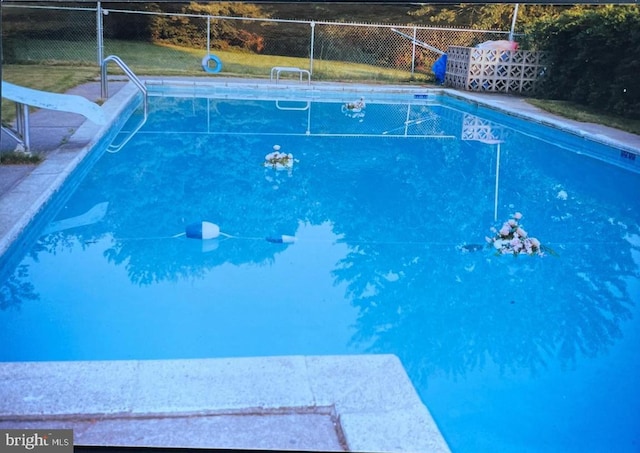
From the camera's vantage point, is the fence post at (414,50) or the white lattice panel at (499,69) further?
Result: the fence post at (414,50)

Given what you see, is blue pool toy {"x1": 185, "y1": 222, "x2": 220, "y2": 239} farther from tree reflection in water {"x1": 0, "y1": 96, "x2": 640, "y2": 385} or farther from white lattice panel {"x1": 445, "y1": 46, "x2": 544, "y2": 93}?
white lattice panel {"x1": 445, "y1": 46, "x2": 544, "y2": 93}

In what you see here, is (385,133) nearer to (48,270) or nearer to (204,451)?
(48,270)

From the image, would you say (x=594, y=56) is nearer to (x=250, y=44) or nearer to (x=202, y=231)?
(x=250, y=44)

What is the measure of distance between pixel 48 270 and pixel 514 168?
227 inches

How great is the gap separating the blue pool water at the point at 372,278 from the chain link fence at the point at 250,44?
8.93 metres

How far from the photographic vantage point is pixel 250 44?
692 inches

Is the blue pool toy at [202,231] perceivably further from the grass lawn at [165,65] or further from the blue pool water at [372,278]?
the grass lawn at [165,65]

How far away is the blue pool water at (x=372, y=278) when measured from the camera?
3031mm

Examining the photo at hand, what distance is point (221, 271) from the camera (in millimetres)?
4289

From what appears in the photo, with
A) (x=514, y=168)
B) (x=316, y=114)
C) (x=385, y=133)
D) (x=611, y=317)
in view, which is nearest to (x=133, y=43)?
(x=316, y=114)

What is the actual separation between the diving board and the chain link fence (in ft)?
29.4

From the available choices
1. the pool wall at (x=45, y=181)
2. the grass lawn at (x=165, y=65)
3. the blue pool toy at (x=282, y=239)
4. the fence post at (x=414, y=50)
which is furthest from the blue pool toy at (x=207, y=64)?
the blue pool toy at (x=282, y=239)

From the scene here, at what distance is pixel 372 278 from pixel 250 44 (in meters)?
14.5

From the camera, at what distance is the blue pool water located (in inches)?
119
